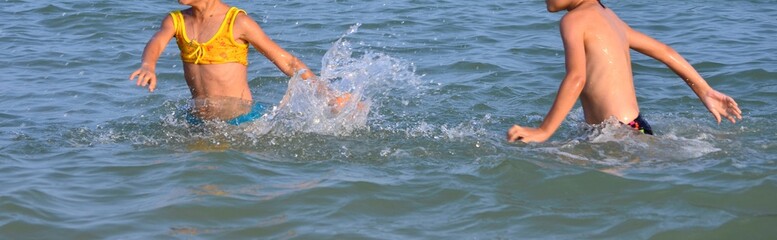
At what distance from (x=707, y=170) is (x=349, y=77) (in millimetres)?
2608

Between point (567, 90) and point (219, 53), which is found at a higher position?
point (219, 53)

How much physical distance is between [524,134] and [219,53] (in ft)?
6.79

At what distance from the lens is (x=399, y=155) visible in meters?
6.45

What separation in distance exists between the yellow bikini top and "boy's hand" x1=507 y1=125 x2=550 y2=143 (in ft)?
6.40

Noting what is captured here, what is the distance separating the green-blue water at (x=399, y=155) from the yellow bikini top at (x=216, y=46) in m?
0.42

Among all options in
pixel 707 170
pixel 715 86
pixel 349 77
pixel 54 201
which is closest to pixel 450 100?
pixel 349 77

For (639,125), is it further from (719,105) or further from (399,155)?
(399,155)

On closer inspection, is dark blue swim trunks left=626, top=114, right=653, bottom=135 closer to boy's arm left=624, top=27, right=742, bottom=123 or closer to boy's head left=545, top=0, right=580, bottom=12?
boy's arm left=624, top=27, right=742, bottom=123

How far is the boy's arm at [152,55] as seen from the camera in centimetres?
633

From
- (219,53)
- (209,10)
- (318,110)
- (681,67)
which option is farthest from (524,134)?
(209,10)

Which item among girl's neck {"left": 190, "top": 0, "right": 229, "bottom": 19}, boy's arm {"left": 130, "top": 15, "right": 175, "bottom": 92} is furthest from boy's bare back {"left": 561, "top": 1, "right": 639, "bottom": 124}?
boy's arm {"left": 130, "top": 15, "right": 175, "bottom": 92}

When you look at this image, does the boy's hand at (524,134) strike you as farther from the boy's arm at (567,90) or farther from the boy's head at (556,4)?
the boy's head at (556,4)

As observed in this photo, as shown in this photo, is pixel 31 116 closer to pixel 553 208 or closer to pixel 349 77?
pixel 349 77

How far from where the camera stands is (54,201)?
5707 mm
